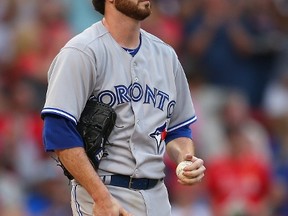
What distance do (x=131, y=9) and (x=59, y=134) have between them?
2.50 feet

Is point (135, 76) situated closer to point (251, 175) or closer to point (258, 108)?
point (251, 175)

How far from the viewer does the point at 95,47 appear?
15.9 ft

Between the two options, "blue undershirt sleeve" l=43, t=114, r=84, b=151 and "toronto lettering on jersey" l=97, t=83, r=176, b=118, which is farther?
"toronto lettering on jersey" l=97, t=83, r=176, b=118

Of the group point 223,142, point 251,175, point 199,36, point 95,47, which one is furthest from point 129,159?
point 199,36

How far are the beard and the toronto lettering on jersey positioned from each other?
0.36m

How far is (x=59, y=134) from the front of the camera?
4.67m

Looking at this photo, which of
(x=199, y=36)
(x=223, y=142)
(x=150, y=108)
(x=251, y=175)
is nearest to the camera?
(x=150, y=108)

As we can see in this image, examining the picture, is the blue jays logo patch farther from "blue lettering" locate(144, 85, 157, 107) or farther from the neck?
the neck

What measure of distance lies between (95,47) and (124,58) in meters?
0.20

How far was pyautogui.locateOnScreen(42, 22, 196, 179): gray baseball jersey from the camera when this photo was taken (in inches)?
186

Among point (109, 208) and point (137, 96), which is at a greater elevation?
point (137, 96)

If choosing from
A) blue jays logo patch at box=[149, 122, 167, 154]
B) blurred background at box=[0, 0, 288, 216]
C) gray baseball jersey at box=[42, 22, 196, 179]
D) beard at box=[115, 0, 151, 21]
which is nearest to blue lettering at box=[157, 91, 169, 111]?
gray baseball jersey at box=[42, 22, 196, 179]

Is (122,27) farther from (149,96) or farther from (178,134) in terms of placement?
(178,134)

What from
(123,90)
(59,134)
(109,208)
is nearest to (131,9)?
(123,90)
